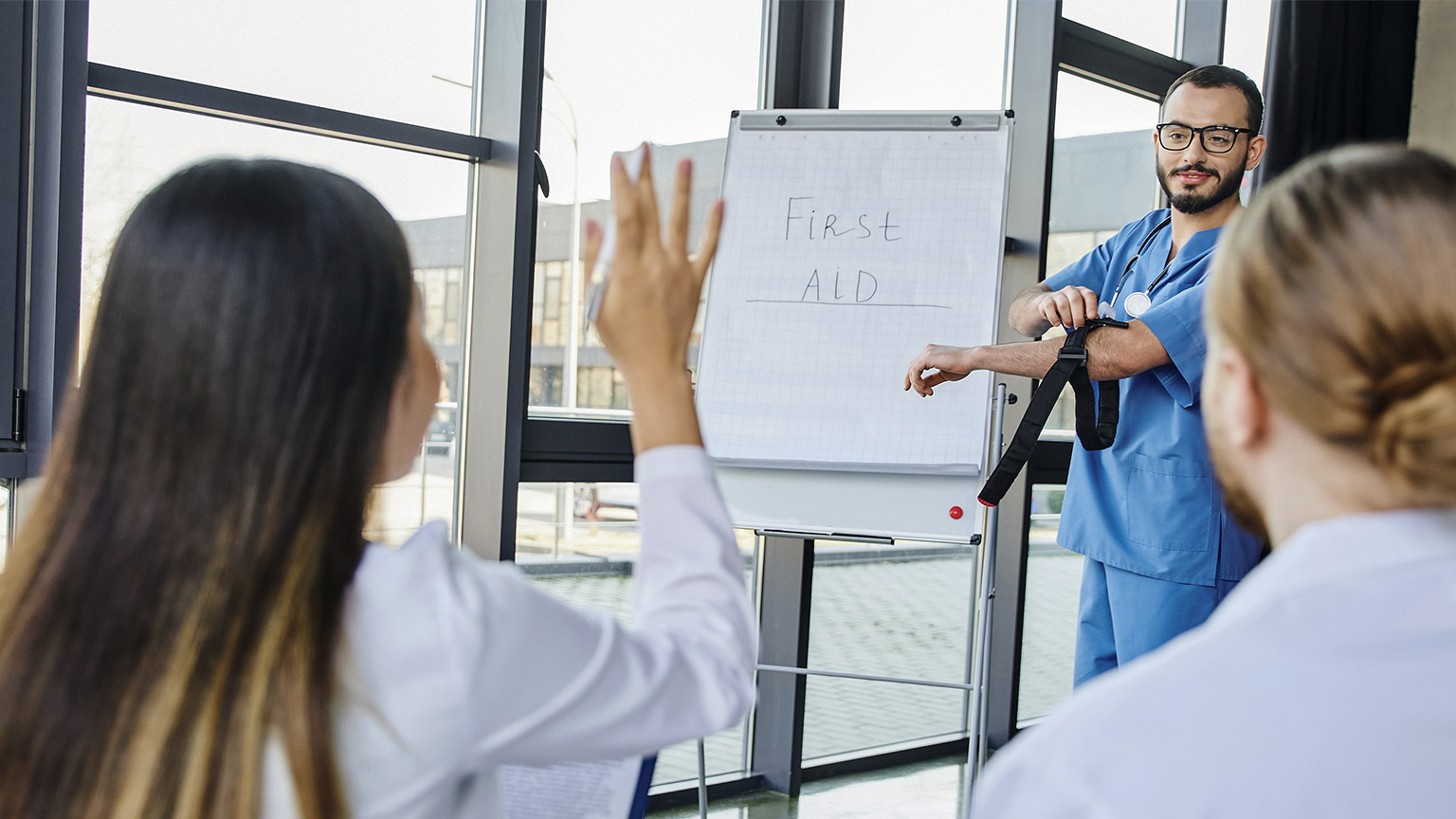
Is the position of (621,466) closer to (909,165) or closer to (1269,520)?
(909,165)

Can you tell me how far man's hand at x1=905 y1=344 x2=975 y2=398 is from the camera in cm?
201

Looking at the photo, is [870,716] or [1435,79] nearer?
[870,716]

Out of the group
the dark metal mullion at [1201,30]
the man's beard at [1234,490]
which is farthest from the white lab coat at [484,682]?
the dark metal mullion at [1201,30]

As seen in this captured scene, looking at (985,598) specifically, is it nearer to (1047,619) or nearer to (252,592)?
(1047,619)

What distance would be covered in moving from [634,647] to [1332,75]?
11.3ft

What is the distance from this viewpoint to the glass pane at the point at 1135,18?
3.10m

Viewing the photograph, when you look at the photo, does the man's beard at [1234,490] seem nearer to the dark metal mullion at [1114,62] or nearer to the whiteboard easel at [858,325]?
the whiteboard easel at [858,325]

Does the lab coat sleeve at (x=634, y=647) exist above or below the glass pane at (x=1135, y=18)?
below

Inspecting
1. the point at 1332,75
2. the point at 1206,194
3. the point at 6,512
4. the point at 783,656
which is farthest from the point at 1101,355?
the point at 1332,75

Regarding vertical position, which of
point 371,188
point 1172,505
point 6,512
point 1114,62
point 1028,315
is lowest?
point 6,512

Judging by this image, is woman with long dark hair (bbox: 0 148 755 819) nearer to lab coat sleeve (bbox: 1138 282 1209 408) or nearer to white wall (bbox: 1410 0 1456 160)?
lab coat sleeve (bbox: 1138 282 1209 408)

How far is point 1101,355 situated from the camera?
1948 millimetres

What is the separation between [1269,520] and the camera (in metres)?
0.65

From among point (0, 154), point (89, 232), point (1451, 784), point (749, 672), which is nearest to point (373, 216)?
point (749, 672)
